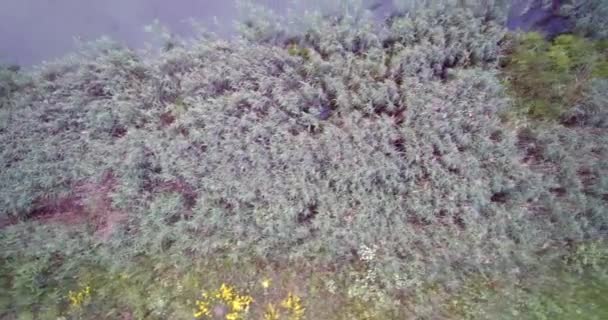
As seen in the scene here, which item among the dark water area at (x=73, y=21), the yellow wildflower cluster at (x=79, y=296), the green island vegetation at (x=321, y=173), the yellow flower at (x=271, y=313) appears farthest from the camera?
the dark water area at (x=73, y=21)

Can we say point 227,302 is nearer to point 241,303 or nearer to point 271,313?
point 241,303

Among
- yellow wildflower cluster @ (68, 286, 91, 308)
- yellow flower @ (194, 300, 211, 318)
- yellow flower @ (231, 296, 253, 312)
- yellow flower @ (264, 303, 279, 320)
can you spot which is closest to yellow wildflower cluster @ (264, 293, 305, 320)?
yellow flower @ (264, 303, 279, 320)

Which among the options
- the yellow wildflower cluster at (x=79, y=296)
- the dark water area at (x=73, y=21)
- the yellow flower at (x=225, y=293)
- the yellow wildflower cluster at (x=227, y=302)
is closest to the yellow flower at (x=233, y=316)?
the yellow wildflower cluster at (x=227, y=302)

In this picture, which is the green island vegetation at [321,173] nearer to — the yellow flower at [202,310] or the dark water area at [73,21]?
the yellow flower at [202,310]

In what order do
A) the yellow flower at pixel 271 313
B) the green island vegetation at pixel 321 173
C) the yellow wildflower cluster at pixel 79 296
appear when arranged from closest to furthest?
the green island vegetation at pixel 321 173 < the yellow flower at pixel 271 313 < the yellow wildflower cluster at pixel 79 296

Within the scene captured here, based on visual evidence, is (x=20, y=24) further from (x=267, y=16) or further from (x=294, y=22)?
(x=294, y=22)

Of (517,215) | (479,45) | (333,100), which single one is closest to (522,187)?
(517,215)
